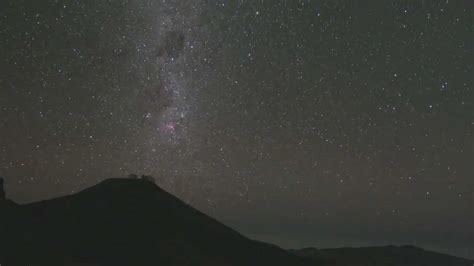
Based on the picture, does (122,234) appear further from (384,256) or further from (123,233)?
(384,256)

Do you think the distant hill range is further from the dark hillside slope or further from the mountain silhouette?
the mountain silhouette

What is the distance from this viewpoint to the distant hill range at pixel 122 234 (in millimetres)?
43188

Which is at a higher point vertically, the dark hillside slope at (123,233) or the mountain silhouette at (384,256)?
the mountain silhouette at (384,256)

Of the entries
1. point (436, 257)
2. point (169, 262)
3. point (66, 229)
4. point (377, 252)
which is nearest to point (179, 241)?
point (169, 262)

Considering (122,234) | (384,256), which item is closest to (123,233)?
(122,234)

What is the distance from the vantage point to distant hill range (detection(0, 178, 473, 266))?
43.2 meters

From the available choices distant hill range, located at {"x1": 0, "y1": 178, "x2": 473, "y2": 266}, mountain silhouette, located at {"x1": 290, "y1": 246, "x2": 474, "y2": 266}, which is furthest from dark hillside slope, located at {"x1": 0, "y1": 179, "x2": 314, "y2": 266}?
mountain silhouette, located at {"x1": 290, "y1": 246, "x2": 474, "y2": 266}

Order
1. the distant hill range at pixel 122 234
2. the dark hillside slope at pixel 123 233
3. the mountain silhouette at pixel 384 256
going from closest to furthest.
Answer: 1. the distant hill range at pixel 122 234
2. the dark hillside slope at pixel 123 233
3. the mountain silhouette at pixel 384 256

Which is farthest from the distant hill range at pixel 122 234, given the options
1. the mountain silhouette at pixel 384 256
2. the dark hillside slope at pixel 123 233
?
the mountain silhouette at pixel 384 256

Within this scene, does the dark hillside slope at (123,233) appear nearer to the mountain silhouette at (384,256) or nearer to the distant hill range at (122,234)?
the distant hill range at (122,234)

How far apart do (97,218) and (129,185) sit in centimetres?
887

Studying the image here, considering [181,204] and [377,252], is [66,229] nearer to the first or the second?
[181,204]

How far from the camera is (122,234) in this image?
51.0 metres

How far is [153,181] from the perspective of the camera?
214 feet
